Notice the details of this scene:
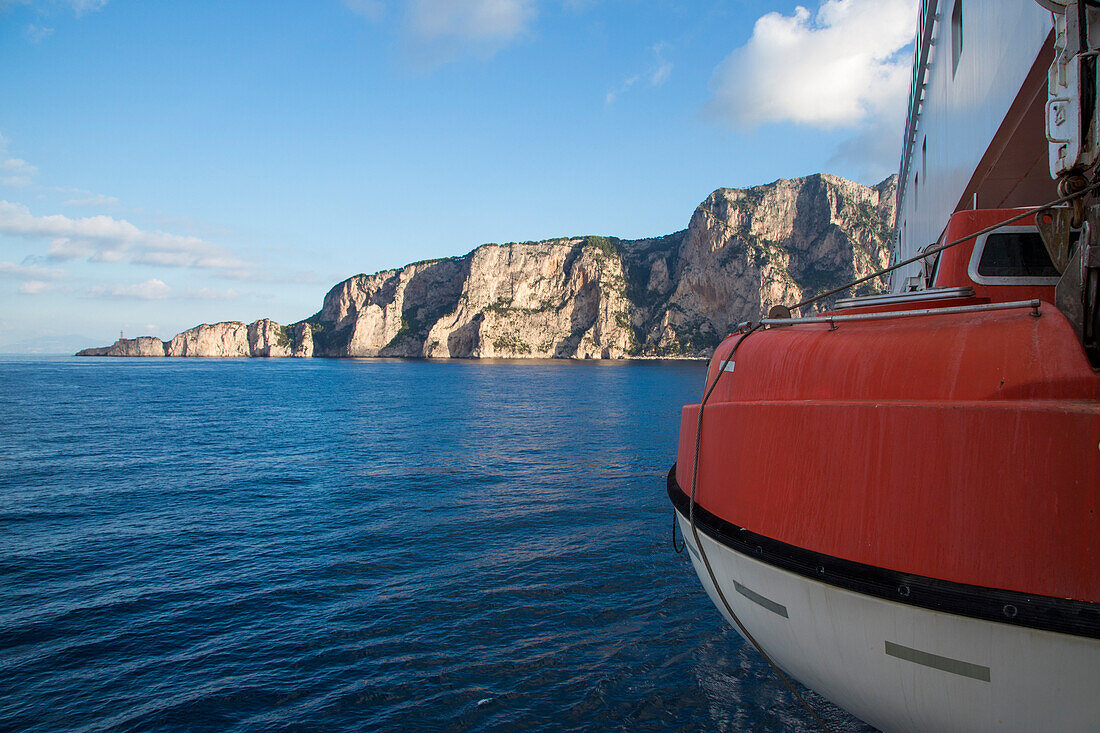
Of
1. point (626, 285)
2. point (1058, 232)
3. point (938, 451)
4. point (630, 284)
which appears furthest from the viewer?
point (630, 284)

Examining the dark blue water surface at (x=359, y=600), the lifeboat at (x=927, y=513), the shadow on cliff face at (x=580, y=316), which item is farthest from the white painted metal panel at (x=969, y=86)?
the shadow on cliff face at (x=580, y=316)

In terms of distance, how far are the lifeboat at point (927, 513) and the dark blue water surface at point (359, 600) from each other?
322 cm

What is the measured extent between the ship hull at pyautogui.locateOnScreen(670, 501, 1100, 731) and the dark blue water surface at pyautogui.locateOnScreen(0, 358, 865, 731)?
288cm

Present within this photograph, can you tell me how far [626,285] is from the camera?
6319 inches

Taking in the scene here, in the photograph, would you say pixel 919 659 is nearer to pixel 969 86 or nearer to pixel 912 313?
pixel 912 313

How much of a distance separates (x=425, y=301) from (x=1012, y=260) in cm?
17811

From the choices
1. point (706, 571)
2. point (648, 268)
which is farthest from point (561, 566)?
point (648, 268)

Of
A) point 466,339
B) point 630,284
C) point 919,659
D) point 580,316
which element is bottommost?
point 919,659

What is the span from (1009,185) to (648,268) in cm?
15968

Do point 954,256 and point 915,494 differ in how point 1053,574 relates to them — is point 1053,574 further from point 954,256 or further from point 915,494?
point 954,256

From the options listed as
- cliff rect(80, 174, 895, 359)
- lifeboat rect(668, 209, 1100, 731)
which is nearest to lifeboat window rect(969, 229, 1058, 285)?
lifeboat rect(668, 209, 1100, 731)

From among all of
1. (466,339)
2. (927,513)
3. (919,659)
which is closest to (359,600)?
(919,659)

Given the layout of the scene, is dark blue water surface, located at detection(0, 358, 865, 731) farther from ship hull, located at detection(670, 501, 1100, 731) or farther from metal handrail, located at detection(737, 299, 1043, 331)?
metal handrail, located at detection(737, 299, 1043, 331)

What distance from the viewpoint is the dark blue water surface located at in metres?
6.57
